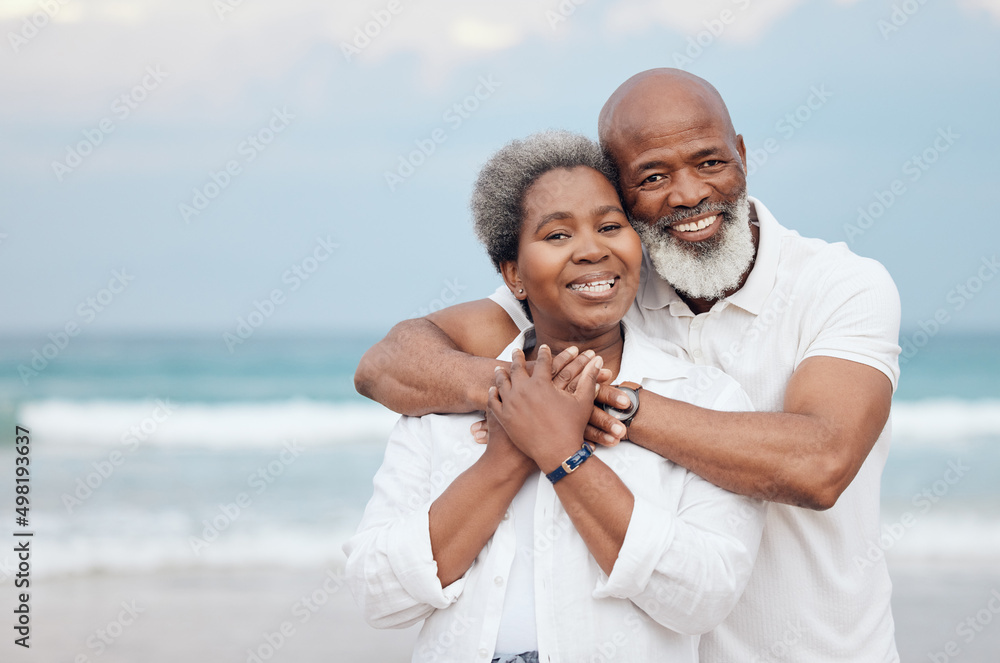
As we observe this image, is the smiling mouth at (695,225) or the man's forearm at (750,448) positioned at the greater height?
the smiling mouth at (695,225)

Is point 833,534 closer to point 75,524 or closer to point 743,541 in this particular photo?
point 743,541

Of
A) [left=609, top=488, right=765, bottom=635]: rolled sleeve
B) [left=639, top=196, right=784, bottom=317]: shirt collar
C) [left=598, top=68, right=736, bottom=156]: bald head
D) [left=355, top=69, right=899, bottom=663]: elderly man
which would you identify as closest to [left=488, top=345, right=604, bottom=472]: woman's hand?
[left=355, top=69, right=899, bottom=663]: elderly man

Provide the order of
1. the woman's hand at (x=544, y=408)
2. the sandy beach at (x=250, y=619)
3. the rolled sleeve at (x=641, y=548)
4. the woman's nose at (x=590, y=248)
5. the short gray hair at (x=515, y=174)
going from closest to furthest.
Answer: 1. the rolled sleeve at (x=641, y=548)
2. the woman's hand at (x=544, y=408)
3. the woman's nose at (x=590, y=248)
4. the short gray hair at (x=515, y=174)
5. the sandy beach at (x=250, y=619)

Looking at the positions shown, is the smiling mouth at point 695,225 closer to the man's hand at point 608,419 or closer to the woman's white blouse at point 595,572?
the woman's white blouse at point 595,572

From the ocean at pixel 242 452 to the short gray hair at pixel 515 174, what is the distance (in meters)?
5.85

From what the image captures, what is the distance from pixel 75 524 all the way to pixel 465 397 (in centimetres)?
760

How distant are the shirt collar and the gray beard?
4 cm

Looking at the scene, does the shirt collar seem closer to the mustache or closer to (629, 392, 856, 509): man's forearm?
the mustache

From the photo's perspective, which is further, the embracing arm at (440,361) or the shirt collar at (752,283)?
the shirt collar at (752,283)

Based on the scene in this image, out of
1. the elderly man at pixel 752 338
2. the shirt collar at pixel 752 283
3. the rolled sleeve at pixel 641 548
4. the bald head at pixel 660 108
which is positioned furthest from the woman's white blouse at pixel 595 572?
the bald head at pixel 660 108

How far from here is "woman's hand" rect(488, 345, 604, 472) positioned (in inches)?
79.0

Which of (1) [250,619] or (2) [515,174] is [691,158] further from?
(1) [250,619]

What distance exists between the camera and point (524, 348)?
2.65m

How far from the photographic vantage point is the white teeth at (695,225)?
270 centimetres
